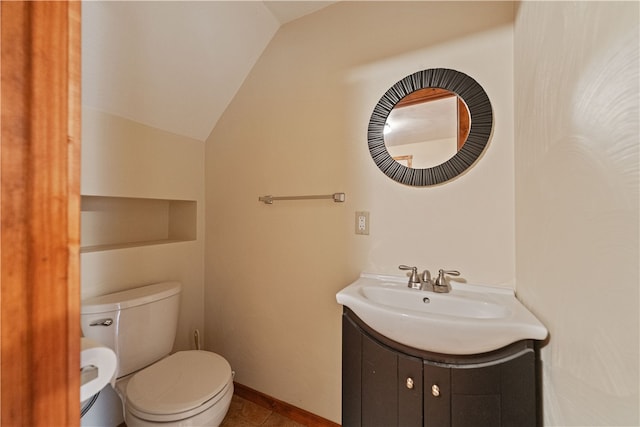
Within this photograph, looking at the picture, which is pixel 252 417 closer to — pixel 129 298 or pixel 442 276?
pixel 129 298

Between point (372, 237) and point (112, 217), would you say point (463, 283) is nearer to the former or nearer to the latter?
point (372, 237)

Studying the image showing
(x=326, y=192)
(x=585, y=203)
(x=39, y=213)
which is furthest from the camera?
(x=326, y=192)

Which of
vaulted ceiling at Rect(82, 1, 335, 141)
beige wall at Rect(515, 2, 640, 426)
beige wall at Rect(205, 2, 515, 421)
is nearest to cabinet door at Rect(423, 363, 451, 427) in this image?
beige wall at Rect(515, 2, 640, 426)

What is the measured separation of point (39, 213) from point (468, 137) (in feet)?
4.18

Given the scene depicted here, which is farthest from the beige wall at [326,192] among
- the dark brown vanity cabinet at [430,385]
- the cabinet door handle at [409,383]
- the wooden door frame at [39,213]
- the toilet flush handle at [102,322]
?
the wooden door frame at [39,213]

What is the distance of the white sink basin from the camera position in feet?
2.54

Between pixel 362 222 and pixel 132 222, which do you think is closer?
pixel 362 222

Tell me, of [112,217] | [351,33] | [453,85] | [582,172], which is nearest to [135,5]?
[351,33]

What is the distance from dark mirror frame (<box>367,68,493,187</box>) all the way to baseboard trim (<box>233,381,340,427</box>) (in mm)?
1334

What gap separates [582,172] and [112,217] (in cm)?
209

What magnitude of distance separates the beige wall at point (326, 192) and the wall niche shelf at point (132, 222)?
21 centimetres

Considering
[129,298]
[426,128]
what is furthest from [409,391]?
[129,298]

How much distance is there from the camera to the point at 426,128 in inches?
45.9

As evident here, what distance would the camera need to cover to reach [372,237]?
4.17 ft
